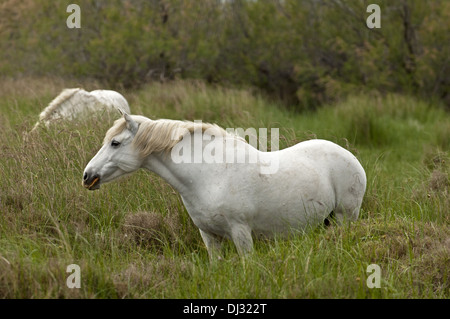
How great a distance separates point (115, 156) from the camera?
14.8 ft

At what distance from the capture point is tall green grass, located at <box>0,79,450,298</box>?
3.83m

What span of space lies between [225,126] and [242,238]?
4518 mm

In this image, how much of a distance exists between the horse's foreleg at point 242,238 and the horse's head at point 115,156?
0.90 meters

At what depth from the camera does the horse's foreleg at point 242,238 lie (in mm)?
4488

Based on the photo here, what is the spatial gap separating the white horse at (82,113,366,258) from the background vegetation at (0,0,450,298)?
8.0 inches

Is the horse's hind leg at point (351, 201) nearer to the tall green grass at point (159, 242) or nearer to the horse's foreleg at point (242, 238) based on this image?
the tall green grass at point (159, 242)

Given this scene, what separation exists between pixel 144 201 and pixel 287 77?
41.0 feet

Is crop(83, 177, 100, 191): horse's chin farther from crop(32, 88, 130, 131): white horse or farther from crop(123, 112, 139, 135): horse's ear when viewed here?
crop(32, 88, 130, 131): white horse

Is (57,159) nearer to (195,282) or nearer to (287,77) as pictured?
(195,282)

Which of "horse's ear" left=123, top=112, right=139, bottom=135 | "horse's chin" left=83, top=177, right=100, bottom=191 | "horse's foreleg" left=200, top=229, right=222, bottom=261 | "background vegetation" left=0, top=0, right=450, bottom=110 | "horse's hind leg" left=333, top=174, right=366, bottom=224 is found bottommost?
"horse's foreleg" left=200, top=229, right=222, bottom=261
